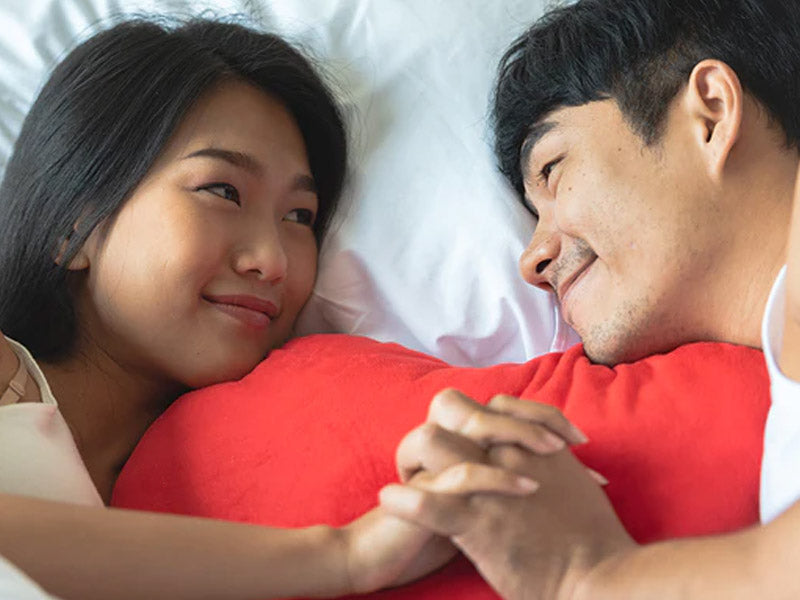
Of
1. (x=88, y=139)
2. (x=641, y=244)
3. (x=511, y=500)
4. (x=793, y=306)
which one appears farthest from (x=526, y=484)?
(x=88, y=139)

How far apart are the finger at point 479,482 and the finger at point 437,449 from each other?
0.01 m

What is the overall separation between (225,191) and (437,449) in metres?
0.60

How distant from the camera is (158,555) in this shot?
821 millimetres

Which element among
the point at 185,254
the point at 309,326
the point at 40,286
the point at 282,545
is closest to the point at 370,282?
the point at 309,326

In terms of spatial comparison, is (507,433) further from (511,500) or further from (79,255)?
(79,255)

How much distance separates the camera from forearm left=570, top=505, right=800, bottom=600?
2.46 feet

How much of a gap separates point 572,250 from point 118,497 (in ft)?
2.05

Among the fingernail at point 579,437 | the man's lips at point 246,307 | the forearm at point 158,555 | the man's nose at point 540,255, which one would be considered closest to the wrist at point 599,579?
the fingernail at point 579,437

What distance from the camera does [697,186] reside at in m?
1.11

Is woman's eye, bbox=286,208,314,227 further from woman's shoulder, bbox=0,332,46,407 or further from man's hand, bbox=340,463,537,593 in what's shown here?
man's hand, bbox=340,463,537,593

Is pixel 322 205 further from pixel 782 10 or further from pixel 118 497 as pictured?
pixel 782 10

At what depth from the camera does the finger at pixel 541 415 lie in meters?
0.86

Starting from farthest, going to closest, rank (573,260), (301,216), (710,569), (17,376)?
(301,216)
(573,260)
(17,376)
(710,569)

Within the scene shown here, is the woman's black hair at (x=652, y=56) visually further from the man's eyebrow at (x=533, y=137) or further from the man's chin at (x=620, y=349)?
the man's chin at (x=620, y=349)
